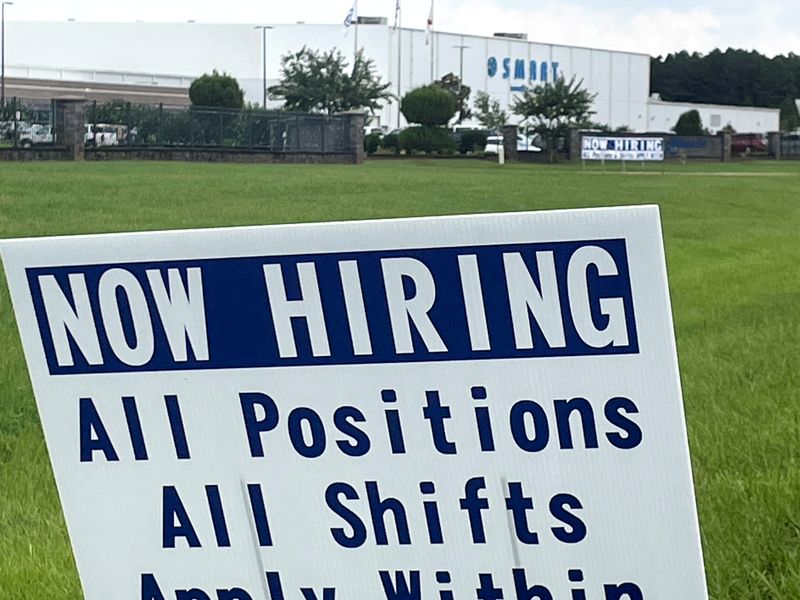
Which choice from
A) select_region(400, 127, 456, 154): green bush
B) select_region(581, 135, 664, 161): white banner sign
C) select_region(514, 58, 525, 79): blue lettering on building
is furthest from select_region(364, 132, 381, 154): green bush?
select_region(514, 58, 525, 79): blue lettering on building

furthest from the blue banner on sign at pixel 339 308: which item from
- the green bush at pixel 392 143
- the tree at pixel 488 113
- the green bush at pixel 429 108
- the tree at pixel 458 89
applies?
the tree at pixel 458 89

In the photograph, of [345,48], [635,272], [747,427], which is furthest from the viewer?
[345,48]

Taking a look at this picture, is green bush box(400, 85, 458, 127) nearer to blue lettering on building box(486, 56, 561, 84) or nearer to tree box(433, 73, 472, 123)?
tree box(433, 73, 472, 123)

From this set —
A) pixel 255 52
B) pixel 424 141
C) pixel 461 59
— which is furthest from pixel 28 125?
pixel 461 59

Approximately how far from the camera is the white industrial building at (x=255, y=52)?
87312mm

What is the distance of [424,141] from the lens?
63875mm

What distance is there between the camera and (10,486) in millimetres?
5848

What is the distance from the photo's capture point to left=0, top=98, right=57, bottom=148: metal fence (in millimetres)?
42250

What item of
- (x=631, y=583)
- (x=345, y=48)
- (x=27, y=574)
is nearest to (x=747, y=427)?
(x=27, y=574)

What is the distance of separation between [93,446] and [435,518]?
55cm

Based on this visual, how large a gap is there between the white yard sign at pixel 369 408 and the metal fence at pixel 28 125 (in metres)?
41.5

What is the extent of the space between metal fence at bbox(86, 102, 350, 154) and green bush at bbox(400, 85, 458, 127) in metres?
17.9

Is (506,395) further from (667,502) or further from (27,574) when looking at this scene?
(27,574)

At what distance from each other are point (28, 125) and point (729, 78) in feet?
327
